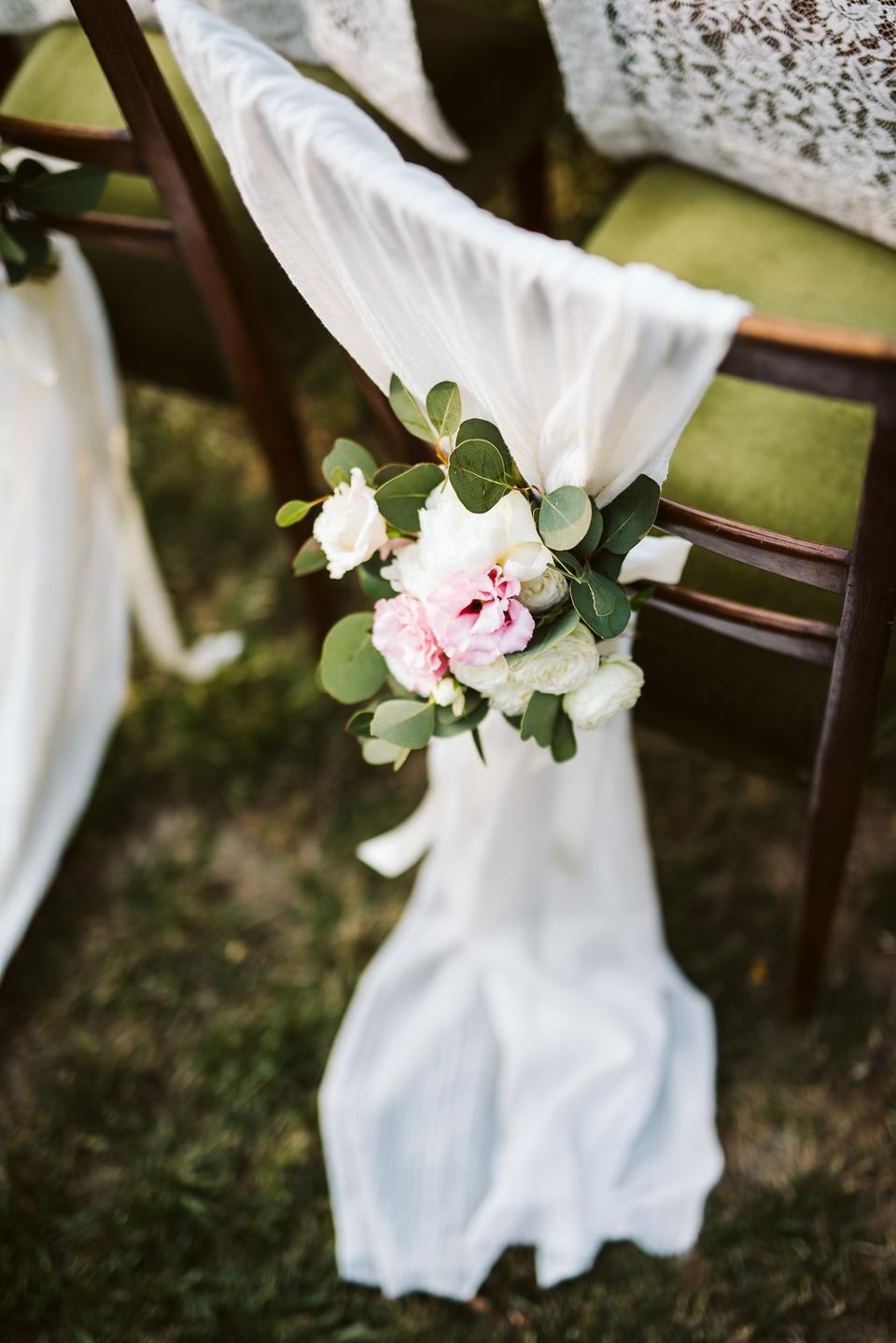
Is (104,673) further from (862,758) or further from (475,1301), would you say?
(862,758)

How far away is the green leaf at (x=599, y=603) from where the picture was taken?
812mm

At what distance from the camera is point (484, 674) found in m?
0.83

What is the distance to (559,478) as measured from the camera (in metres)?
0.79

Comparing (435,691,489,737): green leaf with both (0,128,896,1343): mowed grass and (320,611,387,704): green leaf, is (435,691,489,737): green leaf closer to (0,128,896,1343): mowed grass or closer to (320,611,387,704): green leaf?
(320,611,387,704): green leaf

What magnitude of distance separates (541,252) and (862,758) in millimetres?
565

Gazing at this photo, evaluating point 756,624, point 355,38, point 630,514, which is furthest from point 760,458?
point 355,38

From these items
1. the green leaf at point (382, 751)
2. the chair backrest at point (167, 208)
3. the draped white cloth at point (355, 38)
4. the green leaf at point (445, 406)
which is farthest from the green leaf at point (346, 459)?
the draped white cloth at point (355, 38)

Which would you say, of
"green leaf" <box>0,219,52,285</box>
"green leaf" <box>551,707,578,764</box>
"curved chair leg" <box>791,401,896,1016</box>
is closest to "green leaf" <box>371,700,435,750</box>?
"green leaf" <box>551,707,578,764</box>

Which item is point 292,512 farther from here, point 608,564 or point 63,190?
point 63,190

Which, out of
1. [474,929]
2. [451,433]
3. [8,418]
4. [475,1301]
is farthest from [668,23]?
[475,1301]

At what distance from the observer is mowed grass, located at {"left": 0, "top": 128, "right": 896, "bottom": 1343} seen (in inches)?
47.9

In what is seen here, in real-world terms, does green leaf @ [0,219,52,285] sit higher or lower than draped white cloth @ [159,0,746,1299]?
higher

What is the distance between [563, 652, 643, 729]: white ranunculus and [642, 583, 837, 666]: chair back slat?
0.34ft

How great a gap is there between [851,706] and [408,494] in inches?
16.3
